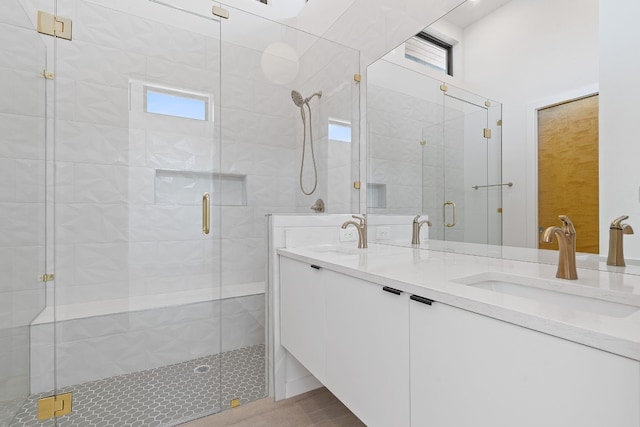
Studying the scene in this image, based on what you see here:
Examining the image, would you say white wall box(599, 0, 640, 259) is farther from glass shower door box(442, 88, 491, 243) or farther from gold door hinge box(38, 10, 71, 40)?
gold door hinge box(38, 10, 71, 40)

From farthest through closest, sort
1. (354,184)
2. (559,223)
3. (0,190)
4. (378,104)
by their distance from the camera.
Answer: (354,184) → (378,104) → (0,190) → (559,223)

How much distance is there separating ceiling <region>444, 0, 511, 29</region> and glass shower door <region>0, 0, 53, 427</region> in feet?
6.90

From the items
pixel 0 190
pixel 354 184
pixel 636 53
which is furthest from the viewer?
pixel 354 184

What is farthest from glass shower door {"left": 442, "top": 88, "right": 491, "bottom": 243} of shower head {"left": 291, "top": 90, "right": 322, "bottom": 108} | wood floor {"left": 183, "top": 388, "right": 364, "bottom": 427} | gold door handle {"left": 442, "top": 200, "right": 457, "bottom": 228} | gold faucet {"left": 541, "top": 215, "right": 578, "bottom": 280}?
shower head {"left": 291, "top": 90, "right": 322, "bottom": 108}

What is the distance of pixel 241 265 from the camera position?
84.8 inches

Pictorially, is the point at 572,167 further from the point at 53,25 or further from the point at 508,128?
the point at 53,25

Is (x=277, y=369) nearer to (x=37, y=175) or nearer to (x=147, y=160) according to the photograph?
(x=147, y=160)

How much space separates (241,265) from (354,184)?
95 cm

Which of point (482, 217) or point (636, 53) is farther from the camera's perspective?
point (482, 217)

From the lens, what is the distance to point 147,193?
2047 mm

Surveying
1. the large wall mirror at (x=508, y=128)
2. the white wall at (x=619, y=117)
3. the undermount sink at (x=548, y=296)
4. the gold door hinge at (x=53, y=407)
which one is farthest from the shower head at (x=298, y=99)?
the gold door hinge at (x=53, y=407)

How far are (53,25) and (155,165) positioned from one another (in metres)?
0.85

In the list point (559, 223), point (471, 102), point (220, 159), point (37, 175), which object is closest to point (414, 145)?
point (471, 102)

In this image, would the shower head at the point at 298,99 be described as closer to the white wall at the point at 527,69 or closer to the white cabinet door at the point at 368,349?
the white wall at the point at 527,69
